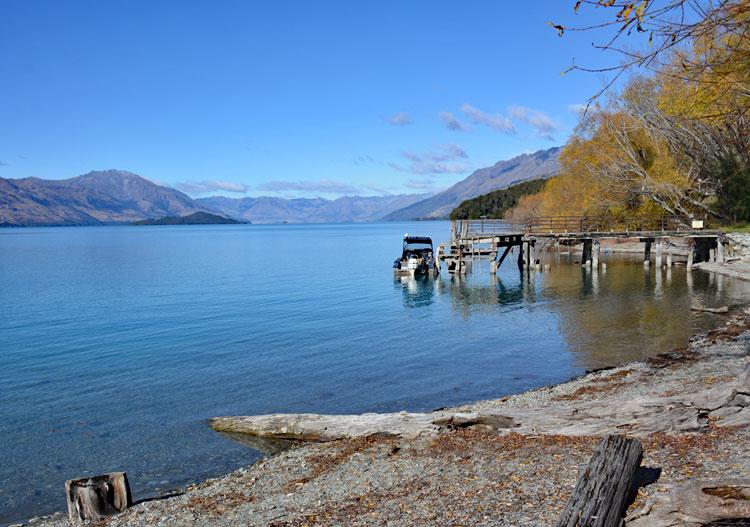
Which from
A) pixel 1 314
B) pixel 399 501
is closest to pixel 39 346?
pixel 1 314

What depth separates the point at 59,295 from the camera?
4397 cm

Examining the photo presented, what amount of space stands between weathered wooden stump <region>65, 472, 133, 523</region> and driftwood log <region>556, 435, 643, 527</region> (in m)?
7.45

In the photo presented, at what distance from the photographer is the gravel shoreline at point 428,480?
306 inches

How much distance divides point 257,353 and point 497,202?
473ft

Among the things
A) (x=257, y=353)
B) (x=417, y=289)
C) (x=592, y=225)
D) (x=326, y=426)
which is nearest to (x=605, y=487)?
(x=326, y=426)

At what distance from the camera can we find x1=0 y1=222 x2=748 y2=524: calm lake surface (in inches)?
551

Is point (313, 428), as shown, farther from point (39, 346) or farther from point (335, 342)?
point (39, 346)

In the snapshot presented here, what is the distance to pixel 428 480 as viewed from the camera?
9.54 metres

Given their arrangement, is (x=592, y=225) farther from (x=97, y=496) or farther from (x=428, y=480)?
(x=97, y=496)

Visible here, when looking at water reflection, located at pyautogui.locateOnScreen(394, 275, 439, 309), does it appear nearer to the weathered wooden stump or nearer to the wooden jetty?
the wooden jetty

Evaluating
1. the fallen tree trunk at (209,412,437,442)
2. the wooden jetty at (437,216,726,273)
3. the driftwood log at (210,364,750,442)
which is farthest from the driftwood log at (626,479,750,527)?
the wooden jetty at (437,216,726,273)

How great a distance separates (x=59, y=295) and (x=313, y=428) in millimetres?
37304

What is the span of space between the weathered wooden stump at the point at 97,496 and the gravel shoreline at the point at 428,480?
30 cm

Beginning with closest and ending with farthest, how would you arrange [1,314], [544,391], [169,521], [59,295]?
[169,521]
[544,391]
[1,314]
[59,295]
